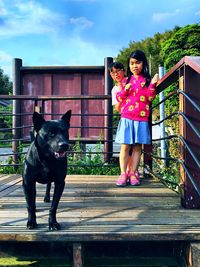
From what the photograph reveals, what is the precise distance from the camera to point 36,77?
22.6 feet

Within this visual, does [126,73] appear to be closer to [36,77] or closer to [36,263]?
[36,263]

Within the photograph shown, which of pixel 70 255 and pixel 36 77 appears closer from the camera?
pixel 70 255

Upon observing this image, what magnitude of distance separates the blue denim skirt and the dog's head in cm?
132

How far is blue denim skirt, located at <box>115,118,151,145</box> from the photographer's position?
3822mm

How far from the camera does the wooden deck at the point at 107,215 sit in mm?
2363

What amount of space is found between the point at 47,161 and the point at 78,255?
0.63 meters

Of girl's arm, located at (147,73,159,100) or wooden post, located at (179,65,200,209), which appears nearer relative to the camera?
wooden post, located at (179,65,200,209)

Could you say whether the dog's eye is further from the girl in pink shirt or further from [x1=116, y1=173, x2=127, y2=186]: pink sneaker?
[x1=116, y1=173, x2=127, y2=186]: pink sneaker

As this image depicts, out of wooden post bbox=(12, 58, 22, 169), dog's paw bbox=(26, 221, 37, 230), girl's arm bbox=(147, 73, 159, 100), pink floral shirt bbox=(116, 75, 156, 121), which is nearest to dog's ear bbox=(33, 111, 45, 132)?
dog's paw bbox=(26, 221, 37, 230)

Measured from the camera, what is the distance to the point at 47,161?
2.58 metres

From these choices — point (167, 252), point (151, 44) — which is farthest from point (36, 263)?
point (151, 44)

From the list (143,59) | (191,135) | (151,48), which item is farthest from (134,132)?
(151,48)

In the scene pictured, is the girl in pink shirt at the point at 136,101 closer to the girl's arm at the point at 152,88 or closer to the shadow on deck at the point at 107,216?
the girl's arm at the point at 152,88

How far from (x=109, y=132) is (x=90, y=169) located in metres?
0.68
